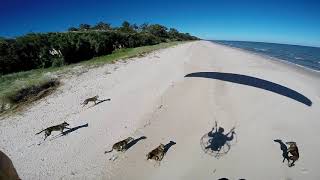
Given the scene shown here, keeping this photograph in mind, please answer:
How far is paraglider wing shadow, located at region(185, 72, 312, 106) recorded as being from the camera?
17.9m

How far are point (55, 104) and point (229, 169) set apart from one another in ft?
40.0

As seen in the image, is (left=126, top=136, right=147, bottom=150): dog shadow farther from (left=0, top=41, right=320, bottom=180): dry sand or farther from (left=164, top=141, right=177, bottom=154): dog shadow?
(left=164, top=141, right=177, bottom=154): dog shadow

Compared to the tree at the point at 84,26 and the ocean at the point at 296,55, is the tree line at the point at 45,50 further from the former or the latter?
the tree at the point at 84,26

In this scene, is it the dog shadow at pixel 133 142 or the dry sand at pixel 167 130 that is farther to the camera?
the dog shadow at pixel 133 142

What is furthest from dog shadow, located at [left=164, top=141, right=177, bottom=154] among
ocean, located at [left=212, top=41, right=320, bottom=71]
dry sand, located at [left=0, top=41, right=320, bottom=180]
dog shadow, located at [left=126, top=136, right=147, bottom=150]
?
→ ocean, located at [left=212, top=41, right=320, bottom=71]

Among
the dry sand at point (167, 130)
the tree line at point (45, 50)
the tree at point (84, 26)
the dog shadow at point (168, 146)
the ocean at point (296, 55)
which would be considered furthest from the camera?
the tree at point (84, 26)

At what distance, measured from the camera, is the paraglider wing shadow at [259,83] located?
17.9 m

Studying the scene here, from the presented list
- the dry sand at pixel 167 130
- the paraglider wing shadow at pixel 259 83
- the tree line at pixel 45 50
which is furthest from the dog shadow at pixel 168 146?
the tree line at pixel 45 50

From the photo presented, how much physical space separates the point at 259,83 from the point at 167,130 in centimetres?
1101

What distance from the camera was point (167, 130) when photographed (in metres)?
13.2

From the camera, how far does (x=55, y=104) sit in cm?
1772

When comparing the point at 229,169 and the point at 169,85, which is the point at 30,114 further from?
the point at 229,169

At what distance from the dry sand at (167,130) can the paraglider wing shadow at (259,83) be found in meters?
0.74

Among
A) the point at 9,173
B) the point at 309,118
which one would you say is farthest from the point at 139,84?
the point at 9,173
